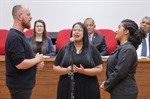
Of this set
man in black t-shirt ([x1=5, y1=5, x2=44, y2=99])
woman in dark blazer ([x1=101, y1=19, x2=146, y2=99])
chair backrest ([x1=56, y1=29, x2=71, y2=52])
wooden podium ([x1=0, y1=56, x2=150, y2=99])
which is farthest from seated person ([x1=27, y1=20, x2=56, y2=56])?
woman in dark blazer ([x1=101, y1=19, x2=146, y2=99])

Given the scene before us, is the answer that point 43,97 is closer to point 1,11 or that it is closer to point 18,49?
point 18,49

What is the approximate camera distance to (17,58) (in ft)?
8.30

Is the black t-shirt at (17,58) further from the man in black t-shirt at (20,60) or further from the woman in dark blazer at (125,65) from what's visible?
the woman in dark blazer at (125,65)

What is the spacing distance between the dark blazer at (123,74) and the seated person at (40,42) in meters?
2.37

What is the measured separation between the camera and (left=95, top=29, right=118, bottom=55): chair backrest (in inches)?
216

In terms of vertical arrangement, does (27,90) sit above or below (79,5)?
below

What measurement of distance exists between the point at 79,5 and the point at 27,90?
3788mm

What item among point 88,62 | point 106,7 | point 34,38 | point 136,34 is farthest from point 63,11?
point 136,34

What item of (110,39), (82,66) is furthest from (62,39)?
(82,66)

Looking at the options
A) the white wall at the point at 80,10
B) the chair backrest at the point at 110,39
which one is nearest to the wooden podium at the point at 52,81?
the chair backrest at the point at 110,39

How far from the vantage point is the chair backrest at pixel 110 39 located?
216 inches

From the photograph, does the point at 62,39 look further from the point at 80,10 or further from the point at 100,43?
the point at 80,10

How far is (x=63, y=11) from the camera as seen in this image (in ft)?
20.2

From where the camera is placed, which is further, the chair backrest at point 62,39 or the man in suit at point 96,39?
the chair backrest at point 62,39
